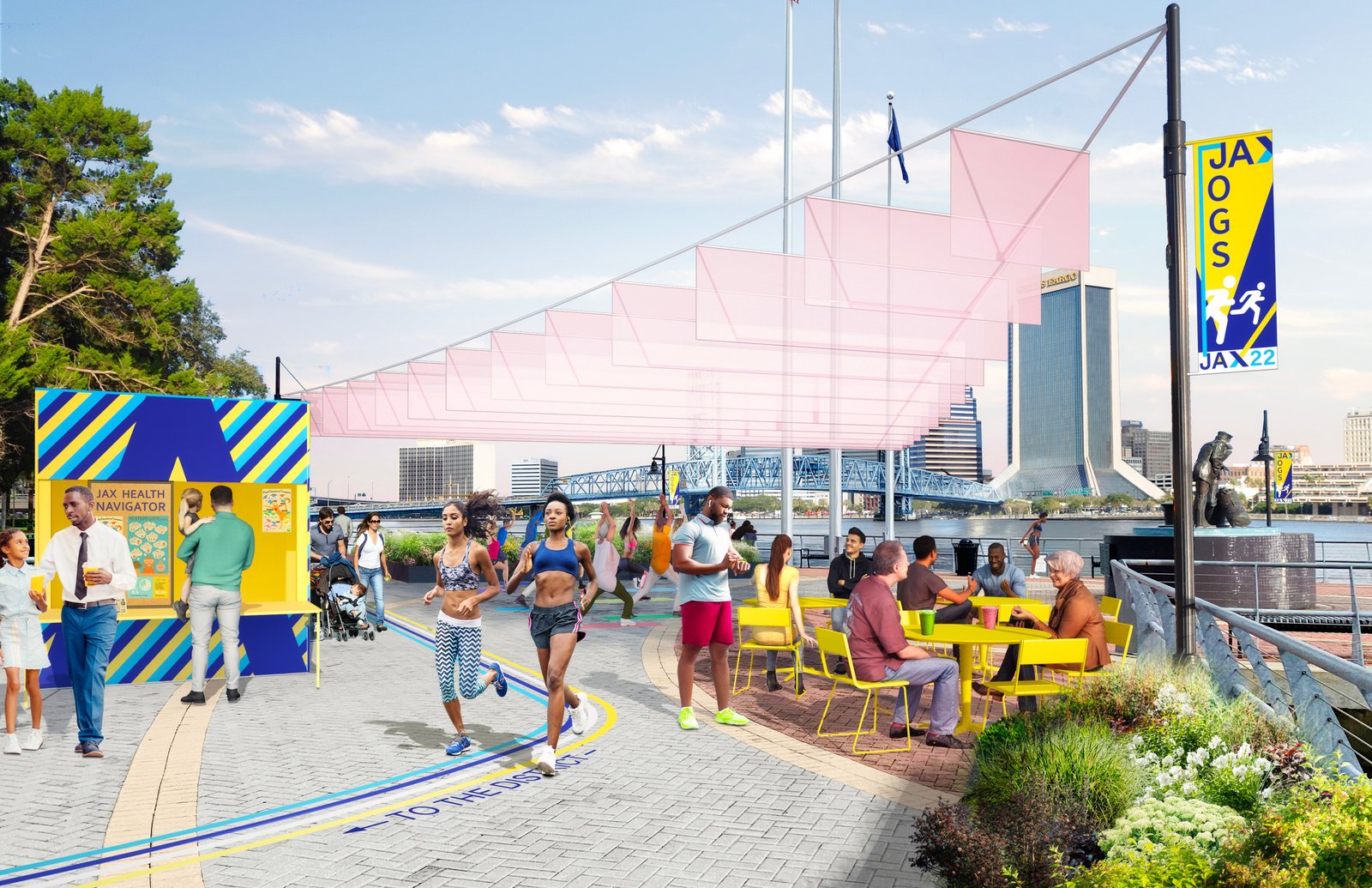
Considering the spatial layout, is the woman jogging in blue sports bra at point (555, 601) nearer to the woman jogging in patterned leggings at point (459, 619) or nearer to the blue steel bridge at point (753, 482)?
the woman jogging in patterned leggings at point (459, 619)

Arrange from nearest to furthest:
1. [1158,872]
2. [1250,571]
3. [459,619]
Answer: [1158,872], [459,619], [1250,571]

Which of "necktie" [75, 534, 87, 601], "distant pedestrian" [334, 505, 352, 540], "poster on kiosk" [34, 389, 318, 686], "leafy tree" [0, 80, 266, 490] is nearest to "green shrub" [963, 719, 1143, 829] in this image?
"necktie" [75, 534, 87, 601]

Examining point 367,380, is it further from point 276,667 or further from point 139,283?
point 139,283

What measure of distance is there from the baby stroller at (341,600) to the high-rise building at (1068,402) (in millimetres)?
141965

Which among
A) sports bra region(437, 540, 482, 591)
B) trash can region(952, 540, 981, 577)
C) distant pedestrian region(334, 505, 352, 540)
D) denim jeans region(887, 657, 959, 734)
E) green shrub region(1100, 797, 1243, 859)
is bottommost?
trash can region(952, 540, 981, 577)

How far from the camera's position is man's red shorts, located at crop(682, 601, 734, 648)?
7629mm

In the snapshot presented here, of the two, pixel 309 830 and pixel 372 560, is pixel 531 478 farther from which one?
pixel 309 830

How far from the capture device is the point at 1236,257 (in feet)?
25.0

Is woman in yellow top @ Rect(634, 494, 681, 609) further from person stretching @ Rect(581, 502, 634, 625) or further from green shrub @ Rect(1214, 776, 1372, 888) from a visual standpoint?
green shrub @ Rect(1214, 776, 1372, 888)

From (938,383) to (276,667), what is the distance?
10.9 meters

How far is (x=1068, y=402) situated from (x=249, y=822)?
161482 millimetres

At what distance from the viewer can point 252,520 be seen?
37.0 ft

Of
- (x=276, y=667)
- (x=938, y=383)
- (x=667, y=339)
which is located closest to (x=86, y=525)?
(x=276, y=667)

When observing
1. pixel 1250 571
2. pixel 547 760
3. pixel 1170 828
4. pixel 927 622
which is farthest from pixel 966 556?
pixel 1170 828
